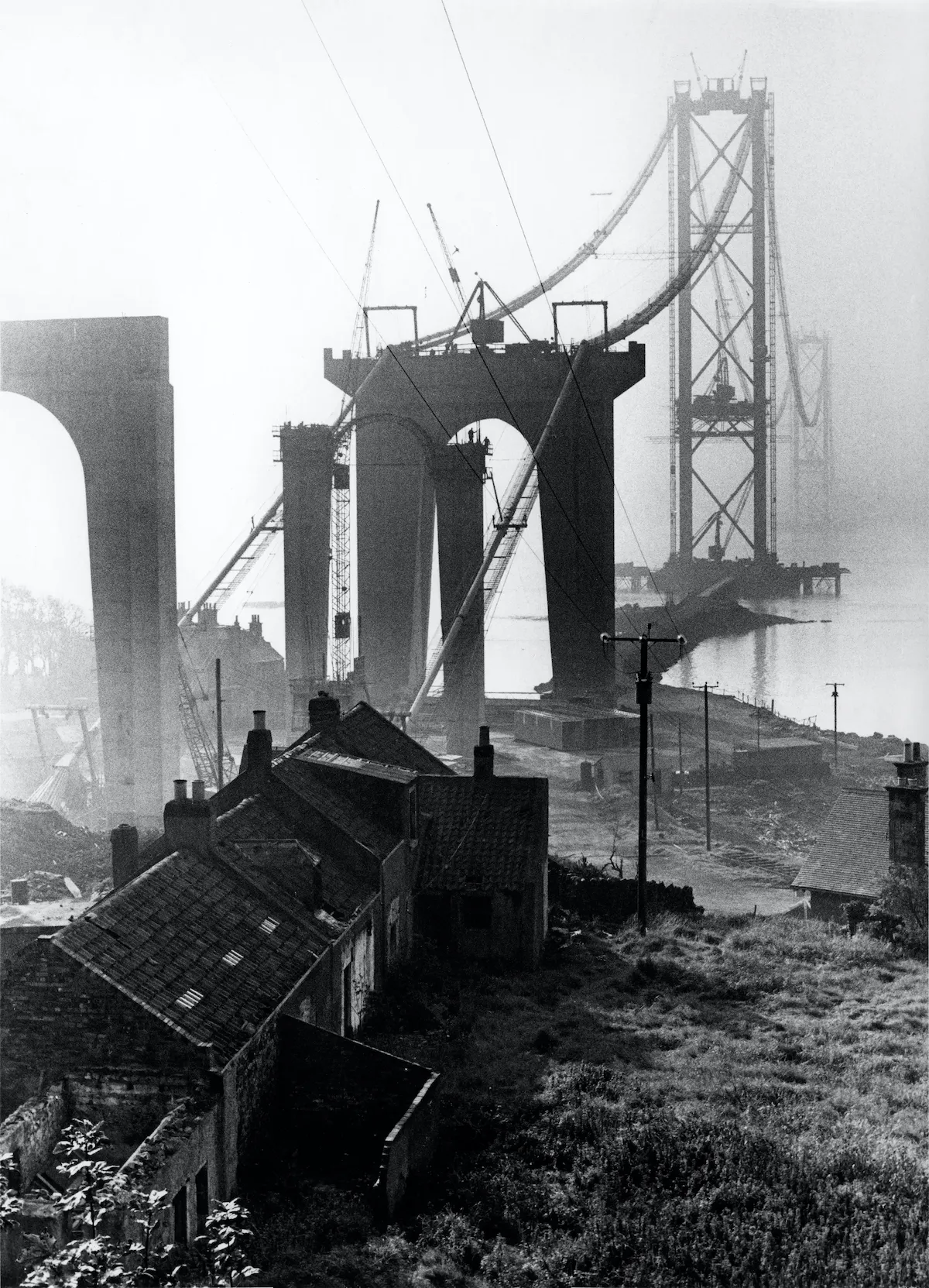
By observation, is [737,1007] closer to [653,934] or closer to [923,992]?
[923,992]

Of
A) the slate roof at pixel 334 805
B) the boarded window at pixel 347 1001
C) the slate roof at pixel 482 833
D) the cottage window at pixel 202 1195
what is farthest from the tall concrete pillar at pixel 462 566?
the cottage window at pixel 202 1195

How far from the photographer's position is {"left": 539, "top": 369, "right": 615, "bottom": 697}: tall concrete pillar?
137 ft

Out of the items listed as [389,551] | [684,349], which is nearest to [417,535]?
[389,551]

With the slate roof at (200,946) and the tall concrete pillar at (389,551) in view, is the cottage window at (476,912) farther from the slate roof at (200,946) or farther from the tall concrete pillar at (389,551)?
the tall concrete pillar at (389,551)

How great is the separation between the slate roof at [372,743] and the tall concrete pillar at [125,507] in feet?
25.7

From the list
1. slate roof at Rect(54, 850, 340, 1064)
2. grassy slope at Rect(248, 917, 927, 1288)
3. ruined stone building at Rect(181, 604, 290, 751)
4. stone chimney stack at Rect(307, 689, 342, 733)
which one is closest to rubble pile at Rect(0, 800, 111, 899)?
stone chimney stack at Rect(307, 689, 342, 733)

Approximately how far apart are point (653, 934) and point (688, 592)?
76.7 m

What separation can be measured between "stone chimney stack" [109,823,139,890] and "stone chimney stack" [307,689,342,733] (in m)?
5.71

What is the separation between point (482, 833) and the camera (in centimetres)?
1647

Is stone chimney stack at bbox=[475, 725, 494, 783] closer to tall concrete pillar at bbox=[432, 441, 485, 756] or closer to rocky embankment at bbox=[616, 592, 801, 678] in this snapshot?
tall concrete pillar at bbox=[432, 441, 485, 756]

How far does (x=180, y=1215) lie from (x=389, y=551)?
1445 inches

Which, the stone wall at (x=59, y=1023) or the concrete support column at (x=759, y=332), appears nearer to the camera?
the stone wall at (x=59, y=1023)

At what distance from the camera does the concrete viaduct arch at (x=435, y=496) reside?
41906mm

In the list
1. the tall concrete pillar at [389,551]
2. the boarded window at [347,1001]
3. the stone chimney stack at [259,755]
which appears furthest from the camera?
the tall concrete pillar at [389,551]
